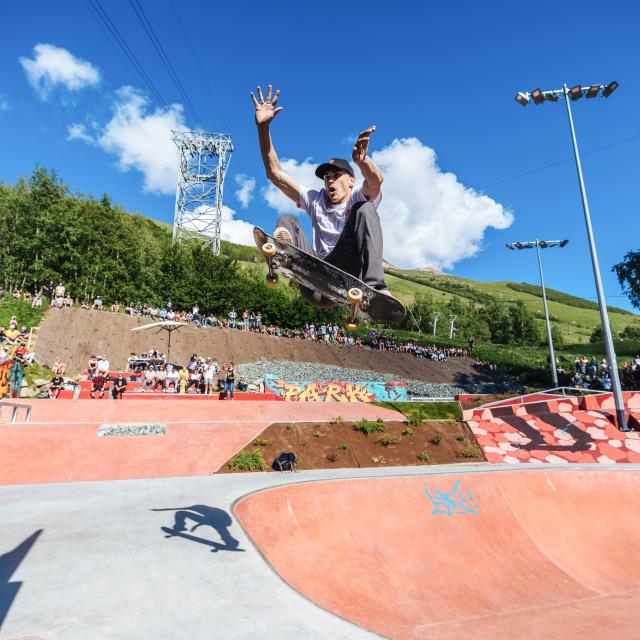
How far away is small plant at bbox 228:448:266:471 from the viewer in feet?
40.2

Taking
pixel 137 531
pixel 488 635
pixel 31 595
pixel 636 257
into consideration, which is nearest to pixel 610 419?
pixel 488 635

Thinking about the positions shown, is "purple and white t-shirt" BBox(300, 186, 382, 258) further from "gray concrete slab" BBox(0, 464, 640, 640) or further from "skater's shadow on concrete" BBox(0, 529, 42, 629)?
"skater's shadow on concrete" BBox(0, 529, 42, 629)

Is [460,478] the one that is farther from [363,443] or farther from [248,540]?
[248,540]

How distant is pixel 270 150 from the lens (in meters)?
8.41

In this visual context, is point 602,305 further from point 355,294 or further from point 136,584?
point 136,584

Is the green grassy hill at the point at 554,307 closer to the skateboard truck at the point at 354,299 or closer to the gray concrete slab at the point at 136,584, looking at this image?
the skateboard truck at the point at 354,299

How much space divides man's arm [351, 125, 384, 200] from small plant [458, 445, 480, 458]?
34.4 ft

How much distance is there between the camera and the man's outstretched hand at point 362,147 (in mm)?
6668

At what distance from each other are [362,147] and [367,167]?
36 centimetres

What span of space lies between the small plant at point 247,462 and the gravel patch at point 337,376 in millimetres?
16405

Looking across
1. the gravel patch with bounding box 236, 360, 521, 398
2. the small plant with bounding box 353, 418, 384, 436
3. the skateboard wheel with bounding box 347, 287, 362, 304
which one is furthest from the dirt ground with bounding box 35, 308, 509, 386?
the skateboard wheel with bounding box 347, 287, 362, 304

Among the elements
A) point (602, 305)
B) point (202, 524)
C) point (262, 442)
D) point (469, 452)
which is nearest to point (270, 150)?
point (202, 524)

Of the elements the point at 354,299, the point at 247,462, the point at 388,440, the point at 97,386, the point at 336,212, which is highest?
the point at 336,212

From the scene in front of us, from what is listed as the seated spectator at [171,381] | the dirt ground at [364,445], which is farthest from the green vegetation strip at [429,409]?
the seated spectator at [171,381]
